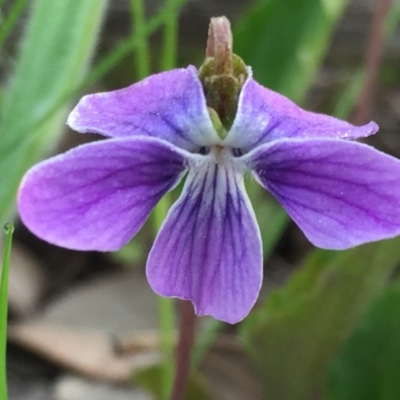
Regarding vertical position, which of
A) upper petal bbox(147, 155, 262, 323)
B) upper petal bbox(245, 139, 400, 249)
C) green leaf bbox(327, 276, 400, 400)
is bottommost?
green leaf bbox(327, 276, 400, 400)

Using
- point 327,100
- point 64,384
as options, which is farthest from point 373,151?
point 327,100

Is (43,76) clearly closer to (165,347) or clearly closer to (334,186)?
(165,347)

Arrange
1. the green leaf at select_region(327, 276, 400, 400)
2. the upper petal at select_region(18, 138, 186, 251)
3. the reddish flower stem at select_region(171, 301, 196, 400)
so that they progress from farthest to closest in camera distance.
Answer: the green leaf at select_region(327, 276, 400, 400)
the reddish flower stem at select_region(171, 301, 196, 400)
the upper petal at select_region(18, 138, 186, 251)

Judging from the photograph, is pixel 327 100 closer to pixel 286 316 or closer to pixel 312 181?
pixel 286 316

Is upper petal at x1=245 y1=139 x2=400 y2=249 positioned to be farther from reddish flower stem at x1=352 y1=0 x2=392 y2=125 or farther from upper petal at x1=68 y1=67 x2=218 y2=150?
reddish flower stem at x1=352 y1=0 x2=392 y2=125

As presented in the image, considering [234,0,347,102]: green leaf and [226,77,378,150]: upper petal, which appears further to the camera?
[234,0,347,102]: green leaf

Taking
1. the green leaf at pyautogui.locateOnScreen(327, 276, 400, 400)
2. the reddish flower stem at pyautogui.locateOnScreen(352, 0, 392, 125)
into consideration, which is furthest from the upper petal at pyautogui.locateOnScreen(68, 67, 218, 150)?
the reddish flower stem at pyautogui.locateOnScreen(352, 0, 392, 125)

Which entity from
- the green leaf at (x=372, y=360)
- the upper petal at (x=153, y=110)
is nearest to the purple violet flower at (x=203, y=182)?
the upper petal at (x=153, y=110)

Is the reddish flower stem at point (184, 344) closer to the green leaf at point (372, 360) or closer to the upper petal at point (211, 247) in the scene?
the upper petal at point (211, 247)
